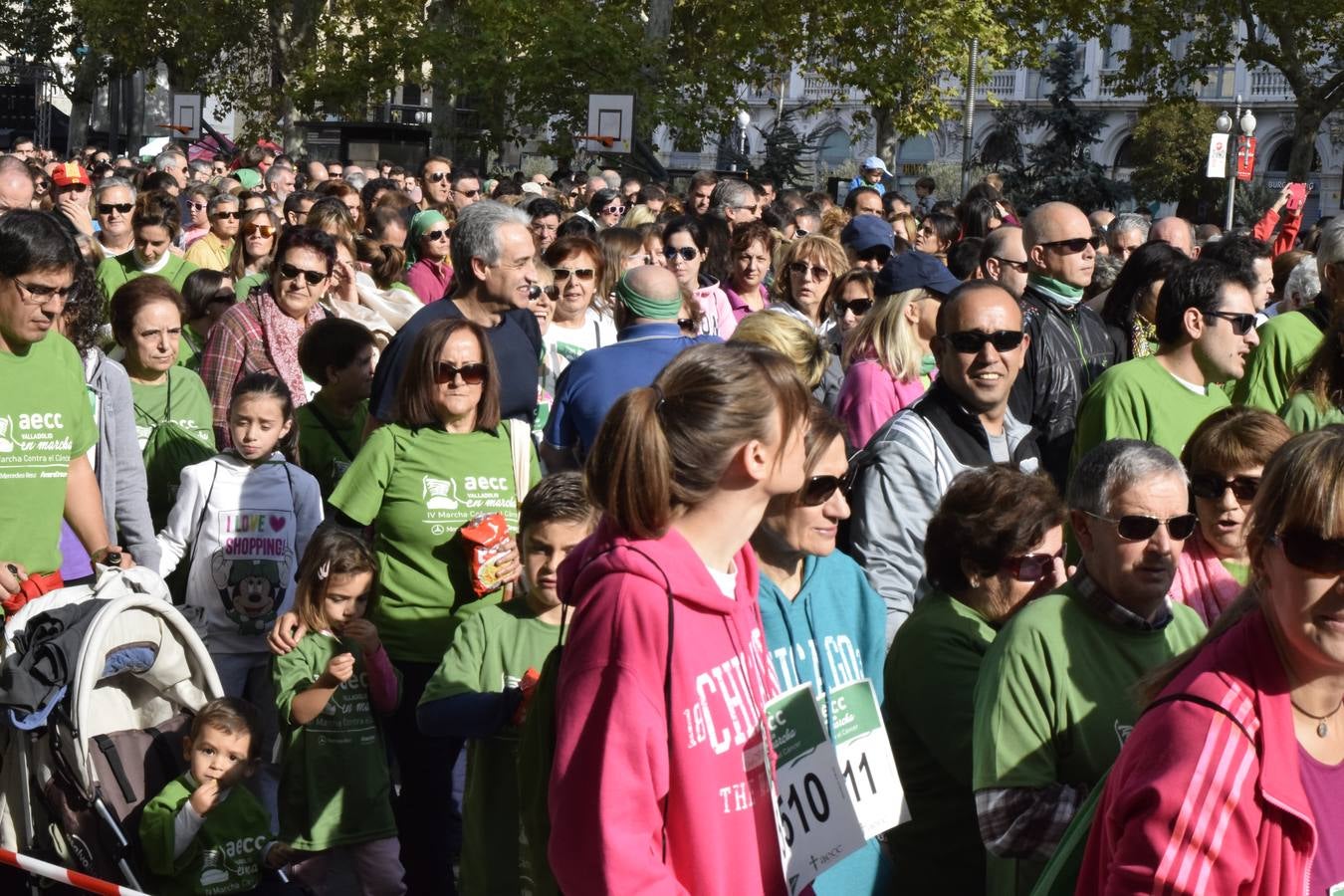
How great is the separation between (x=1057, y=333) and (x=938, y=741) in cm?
335

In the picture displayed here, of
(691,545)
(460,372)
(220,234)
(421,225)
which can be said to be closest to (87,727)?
(460,372)

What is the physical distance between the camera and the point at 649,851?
8.64ft

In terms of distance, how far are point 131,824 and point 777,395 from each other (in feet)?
8.60

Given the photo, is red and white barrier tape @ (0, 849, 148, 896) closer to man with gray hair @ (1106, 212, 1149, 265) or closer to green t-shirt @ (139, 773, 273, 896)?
green t-shirt @ (139, 773, 273, 896)

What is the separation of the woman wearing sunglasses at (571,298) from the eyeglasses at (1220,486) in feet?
12.5

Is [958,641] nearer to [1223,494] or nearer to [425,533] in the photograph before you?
[1223,494]

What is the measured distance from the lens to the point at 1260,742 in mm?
2322

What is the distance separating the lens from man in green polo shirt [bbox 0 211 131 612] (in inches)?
193

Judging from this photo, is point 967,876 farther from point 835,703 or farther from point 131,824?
point 131,824

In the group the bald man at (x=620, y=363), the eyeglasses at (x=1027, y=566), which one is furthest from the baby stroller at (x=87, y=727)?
the eyeglasses at (x=1027, y=566)

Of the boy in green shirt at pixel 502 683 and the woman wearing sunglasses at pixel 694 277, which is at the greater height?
the woman wearing sunglasses at pixel 694 277

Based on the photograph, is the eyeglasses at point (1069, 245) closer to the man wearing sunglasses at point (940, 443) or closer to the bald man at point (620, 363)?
the bald man at point (620, 363)

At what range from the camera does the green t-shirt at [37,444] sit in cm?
496

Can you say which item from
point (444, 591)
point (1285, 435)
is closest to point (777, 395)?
point (1285, 435)
